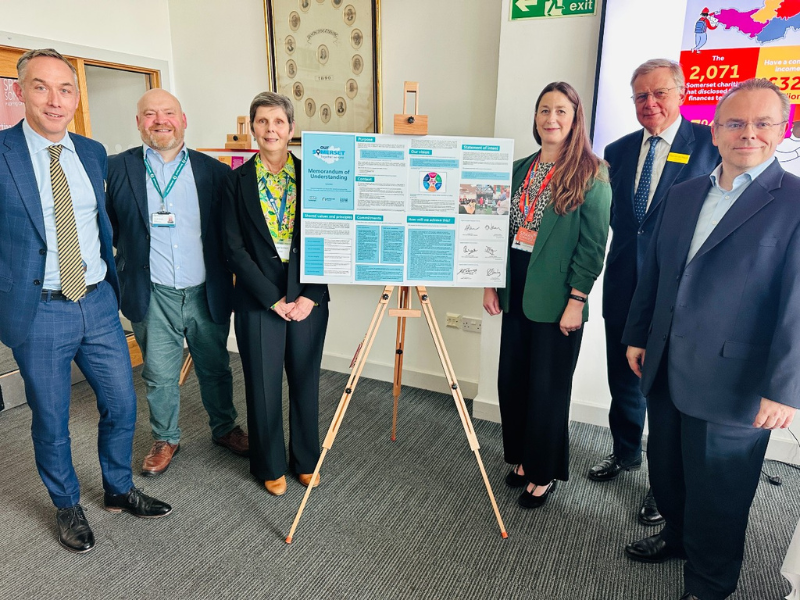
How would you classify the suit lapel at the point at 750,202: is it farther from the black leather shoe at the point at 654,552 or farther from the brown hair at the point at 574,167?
the black leather shoe at the point at 654,552

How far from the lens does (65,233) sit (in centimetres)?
194

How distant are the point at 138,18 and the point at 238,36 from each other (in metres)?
0.72

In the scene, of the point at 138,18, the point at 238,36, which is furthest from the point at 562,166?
the point at 138,18

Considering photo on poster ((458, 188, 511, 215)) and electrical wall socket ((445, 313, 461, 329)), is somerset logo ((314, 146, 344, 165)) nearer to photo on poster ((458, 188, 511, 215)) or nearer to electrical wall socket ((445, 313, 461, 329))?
photo on poster ((458, 188, 511, 215))

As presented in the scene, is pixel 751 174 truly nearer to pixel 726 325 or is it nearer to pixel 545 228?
pixel 726 325

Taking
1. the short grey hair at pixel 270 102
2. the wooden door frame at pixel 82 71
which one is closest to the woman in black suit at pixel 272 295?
the short grey hair at pixel 270 102

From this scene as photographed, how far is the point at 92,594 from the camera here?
1.92m

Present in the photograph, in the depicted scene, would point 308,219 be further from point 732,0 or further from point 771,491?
point 771,491

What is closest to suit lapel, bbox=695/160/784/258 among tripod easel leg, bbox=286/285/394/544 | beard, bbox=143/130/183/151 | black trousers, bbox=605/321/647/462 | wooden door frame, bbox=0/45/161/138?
black trousers, bbox=605/321/647/462

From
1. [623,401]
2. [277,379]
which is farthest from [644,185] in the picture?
[277,379]

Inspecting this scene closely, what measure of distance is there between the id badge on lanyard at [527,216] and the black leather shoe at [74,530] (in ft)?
6.73

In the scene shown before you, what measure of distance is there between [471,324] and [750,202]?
205cm

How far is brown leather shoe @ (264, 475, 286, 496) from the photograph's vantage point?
247 centimetres

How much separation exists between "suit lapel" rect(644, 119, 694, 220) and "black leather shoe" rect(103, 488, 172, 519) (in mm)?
2389
